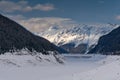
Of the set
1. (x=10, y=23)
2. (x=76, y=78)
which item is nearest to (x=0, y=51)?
(x=10, y=23)

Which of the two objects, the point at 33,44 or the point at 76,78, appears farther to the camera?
the point at 33,44

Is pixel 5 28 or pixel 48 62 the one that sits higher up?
pixel 5 28

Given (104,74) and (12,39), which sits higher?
(12,39)

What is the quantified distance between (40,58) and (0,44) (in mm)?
18350

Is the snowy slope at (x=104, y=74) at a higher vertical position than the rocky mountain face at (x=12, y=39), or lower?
lower

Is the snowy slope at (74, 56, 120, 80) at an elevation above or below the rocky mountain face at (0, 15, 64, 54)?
below

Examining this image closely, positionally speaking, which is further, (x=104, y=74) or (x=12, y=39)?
(x=12, y=39)

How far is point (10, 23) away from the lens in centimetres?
19500

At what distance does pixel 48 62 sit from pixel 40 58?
154 inches

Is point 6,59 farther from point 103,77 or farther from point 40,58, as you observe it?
point 103,77

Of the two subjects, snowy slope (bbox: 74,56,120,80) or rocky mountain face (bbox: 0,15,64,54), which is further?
rocky mountain face (bbox: 0,15,64,54)

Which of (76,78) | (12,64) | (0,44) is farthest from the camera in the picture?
(0,44)

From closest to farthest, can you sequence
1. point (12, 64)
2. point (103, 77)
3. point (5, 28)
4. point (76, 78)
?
point (103, 77), point (76, 78), point (12, 64), point (5, 28)

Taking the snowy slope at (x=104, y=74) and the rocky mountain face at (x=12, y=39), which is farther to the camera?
the rocky mountain face at (x=12, y=39)
